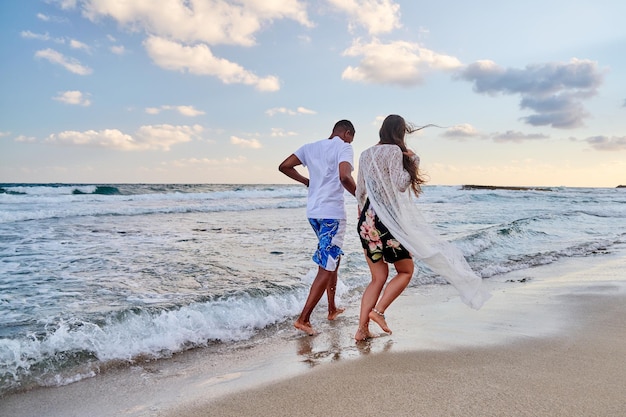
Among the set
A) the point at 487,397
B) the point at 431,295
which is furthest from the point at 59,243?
the point at 487,397

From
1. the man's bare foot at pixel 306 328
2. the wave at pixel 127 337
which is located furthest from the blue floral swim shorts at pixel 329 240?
the wave at pixel 127 337

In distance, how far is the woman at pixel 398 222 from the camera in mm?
4016

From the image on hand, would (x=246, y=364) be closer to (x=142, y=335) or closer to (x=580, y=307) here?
(x=142, y=335)

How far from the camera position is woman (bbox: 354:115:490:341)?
4016 millimetres

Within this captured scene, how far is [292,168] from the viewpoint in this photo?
481cm

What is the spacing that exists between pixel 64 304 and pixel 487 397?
4305 mm

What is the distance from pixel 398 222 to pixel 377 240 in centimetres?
24

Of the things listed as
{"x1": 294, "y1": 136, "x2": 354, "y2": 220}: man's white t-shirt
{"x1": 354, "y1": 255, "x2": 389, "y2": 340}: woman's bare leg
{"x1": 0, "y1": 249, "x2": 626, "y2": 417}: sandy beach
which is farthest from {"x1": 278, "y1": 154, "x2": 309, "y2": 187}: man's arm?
{"x1": 0, "y1": 249, "x2": 626, "y2": 417}: sandy beach

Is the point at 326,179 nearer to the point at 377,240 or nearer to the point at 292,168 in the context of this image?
the point at 292,168

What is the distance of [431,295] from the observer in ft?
20.6

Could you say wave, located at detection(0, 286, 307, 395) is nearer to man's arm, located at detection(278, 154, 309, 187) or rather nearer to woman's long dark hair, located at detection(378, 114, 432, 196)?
man's arm, located at detection(278, 154, 309, 187)

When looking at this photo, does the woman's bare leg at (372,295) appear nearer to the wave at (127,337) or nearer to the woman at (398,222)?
the woman at (398,222)

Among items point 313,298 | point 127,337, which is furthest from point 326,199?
point 127,337

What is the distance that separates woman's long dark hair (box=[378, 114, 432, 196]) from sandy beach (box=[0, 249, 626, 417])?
4.36ft
